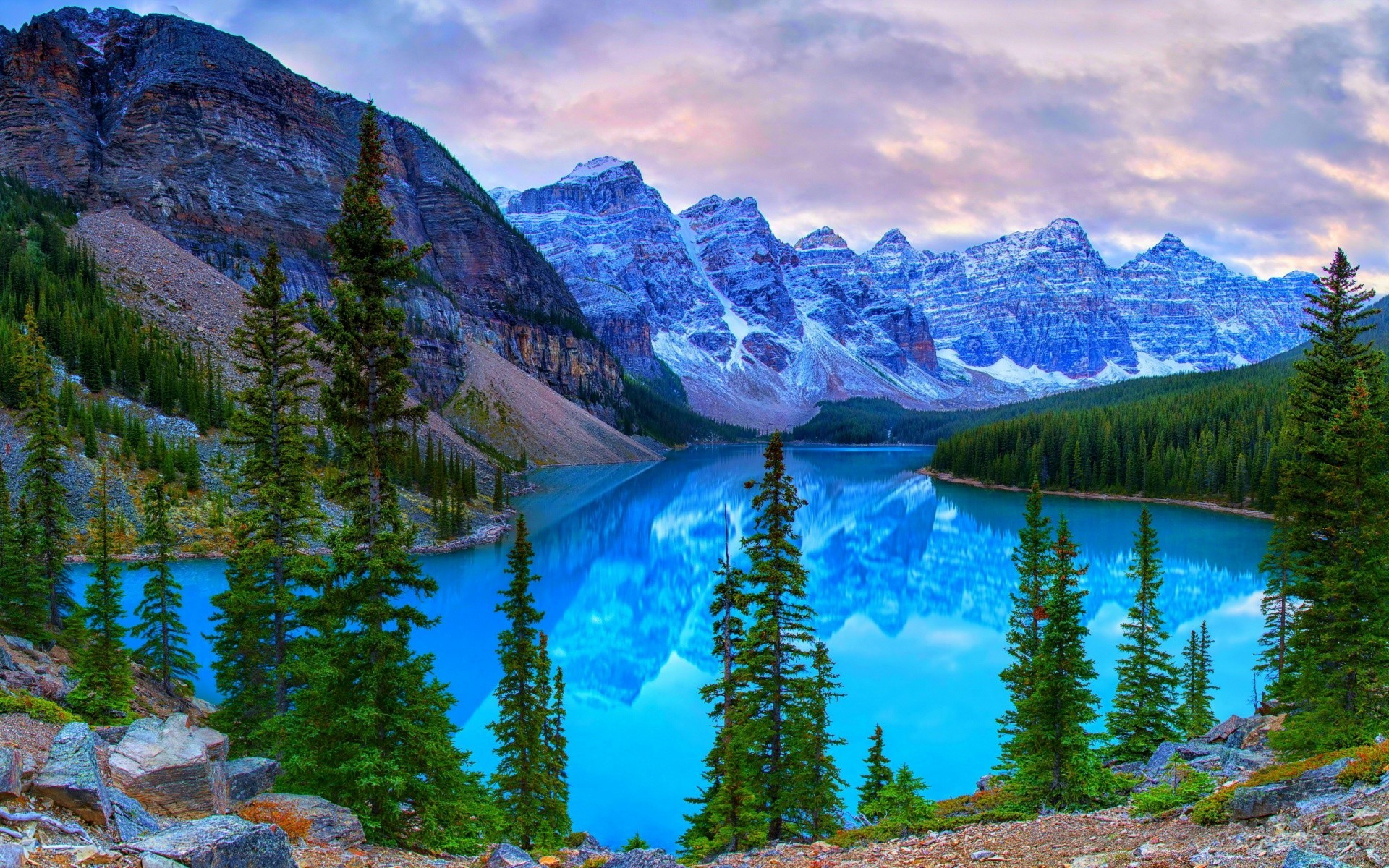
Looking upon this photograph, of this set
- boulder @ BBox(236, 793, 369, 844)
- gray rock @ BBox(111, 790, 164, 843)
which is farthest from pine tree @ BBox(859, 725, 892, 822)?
gray rock @ BBox(111, 790, 164, 843)

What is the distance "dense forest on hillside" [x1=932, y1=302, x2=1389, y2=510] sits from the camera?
273 feet

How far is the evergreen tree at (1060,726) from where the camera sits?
13.6 meters

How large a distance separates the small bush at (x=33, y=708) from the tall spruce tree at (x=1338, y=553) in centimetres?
2133

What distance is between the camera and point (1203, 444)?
289 ft

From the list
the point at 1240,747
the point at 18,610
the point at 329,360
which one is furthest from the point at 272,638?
the point at 1240,747

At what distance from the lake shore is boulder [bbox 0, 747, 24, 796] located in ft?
248

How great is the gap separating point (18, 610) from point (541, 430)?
101257 millimetres

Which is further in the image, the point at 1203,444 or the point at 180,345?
the point at 1203,444

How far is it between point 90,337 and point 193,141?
228ft

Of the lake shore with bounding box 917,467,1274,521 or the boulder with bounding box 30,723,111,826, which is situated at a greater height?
the boulder with bounding box 30,723,111,826

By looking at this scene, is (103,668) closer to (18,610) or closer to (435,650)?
(18,610)

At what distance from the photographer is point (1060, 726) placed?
13.9m

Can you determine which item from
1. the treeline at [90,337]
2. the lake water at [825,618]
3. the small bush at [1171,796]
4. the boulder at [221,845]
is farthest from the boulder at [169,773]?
the treeline at [90,337]

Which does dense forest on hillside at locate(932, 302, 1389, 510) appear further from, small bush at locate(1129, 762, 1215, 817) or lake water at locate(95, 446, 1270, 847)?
small bush at locate(1129, 762, 1215, 817)
